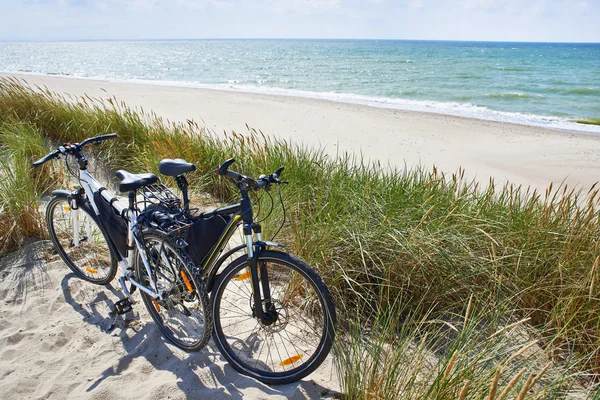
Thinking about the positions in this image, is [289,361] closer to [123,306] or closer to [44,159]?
[123,306]

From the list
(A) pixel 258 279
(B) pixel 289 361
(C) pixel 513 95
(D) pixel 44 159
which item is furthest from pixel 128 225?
(C) pixel 513 95

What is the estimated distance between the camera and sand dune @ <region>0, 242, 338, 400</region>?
259cm

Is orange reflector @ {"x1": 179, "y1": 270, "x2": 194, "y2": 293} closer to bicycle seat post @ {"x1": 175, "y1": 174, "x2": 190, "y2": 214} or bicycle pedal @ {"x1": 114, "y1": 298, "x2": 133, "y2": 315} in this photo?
bicycle seat post @ {"x1": 175, "y1": 174, "x2": 190, "y2": 214}

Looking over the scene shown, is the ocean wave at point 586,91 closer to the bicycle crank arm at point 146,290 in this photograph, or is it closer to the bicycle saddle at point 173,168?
the bicycle saddle at point 173,168

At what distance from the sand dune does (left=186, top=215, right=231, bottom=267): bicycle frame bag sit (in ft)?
2.29

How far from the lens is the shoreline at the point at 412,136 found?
924 centimetres

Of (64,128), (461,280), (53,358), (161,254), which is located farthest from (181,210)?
(64,128)

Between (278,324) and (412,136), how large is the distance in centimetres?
992

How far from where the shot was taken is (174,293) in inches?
113

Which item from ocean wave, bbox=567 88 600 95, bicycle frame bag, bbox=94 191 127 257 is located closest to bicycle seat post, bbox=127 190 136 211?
bicycle frame bag, bbox=94 191 127 257

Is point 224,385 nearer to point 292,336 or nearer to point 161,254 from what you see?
point 292,336

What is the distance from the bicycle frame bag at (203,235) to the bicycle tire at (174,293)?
4.4 inches

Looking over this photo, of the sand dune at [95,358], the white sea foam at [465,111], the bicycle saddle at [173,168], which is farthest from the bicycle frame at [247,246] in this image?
the white sea foam at [465,111]

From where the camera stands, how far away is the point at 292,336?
3010 mm
